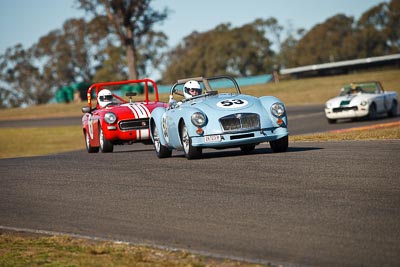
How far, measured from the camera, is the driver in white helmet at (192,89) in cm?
1441

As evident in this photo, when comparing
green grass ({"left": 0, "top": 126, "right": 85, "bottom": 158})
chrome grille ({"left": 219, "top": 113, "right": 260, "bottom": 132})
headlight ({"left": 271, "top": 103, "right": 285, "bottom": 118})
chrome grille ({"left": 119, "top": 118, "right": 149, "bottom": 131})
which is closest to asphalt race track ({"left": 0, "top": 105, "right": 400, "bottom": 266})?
chrome grille ({"left": 219, "top": 113, "right": 260, "bottom": 132})

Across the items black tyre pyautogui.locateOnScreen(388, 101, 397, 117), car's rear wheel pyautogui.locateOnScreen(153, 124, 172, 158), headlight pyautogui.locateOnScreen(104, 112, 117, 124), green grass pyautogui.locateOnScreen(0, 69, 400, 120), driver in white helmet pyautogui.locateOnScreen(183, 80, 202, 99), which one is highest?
driver in white helmet pyautogui.locateOnScreen(183, 80, 202, 99)

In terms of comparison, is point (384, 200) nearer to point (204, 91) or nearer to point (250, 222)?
point (250, 222)

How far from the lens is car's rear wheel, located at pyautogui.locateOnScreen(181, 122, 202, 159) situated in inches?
509

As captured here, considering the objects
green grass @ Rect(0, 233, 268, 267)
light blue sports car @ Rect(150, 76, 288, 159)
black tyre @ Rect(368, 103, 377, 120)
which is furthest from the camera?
black tyre @ Rect(368, 103, 377, 120)

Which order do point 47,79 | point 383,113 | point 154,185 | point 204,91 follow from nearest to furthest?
point 154,185
point 204,91
point 383,113
point 47,79

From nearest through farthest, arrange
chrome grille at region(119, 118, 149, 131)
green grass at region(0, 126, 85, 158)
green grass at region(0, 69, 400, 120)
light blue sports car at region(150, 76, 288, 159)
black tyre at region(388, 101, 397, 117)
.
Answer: light blue sports car at region(150, 76, 288, 159)
chrome grille at region(119, 118, 149, 131)
black tyre at region(388, 101, 397, 117)
green grass at region(0, 126, 85, 158)
green grass at region(0, 69, 400, 120)

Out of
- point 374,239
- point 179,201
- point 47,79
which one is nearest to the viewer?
point 374,239

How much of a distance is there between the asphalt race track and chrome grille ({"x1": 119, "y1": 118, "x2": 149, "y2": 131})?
4.81 m

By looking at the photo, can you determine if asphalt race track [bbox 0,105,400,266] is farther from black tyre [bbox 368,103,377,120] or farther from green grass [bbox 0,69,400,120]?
green grass [bbox 0,69,400,120]

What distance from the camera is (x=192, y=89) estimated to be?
14.4m

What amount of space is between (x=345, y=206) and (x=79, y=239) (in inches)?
90.6

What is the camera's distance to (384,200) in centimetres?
820

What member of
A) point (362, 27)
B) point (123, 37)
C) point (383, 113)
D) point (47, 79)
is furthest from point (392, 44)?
point (383, 113)
